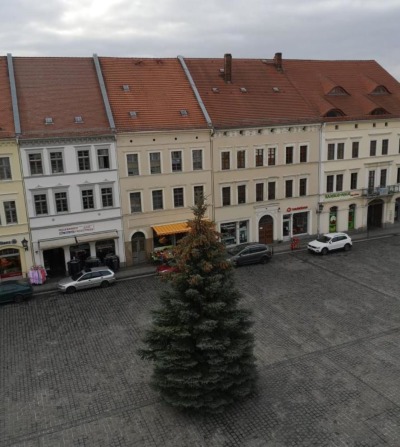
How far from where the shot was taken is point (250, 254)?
110 feet

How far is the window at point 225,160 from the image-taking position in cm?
3559

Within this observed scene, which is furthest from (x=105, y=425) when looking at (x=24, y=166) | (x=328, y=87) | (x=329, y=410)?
(x=328, y=87)

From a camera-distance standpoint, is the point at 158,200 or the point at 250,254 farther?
the point at 158,200

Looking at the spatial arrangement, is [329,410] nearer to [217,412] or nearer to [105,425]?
[217,412]

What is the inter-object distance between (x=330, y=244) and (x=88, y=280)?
61.5 feet

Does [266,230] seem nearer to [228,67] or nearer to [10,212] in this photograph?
[228,67]

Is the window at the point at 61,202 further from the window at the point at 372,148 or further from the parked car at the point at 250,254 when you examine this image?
the window at the point at 372,148

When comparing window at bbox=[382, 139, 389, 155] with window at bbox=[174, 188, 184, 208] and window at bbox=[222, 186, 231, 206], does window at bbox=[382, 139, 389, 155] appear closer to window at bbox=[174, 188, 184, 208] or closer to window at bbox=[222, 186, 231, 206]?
window at bbox=[222, 186, 231, 206]

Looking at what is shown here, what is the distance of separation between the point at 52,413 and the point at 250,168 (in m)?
24.8

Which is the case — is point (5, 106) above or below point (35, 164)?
above

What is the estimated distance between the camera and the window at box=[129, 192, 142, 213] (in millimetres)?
33281

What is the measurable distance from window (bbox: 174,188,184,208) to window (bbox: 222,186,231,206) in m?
3.54

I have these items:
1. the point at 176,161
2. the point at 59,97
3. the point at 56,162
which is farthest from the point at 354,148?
the point at 56,162

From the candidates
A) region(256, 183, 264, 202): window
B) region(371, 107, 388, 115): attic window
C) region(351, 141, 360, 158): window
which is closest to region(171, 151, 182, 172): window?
region(256, 183, 264, 202): window
